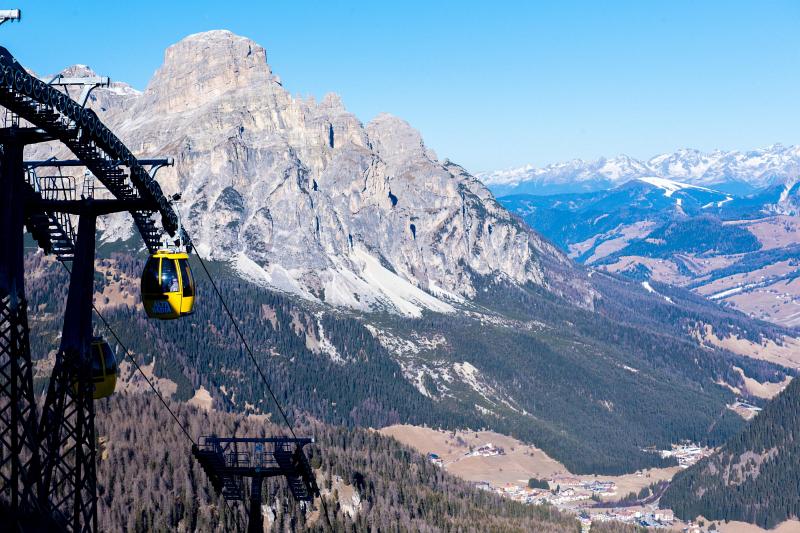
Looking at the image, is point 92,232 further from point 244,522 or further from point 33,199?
point 244,522

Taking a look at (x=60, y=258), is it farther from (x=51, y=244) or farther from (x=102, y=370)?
(x=102, y=370)

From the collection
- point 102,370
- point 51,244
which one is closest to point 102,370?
point 102,370

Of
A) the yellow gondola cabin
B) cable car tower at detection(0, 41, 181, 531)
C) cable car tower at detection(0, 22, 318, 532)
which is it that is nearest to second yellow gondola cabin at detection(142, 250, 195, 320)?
cable car tower at detection(0, 22, 318, 532)

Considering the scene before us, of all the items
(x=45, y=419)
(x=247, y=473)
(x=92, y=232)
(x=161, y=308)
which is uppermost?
(x=92, y=232)

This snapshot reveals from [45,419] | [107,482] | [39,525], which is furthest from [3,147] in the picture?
[107,482]

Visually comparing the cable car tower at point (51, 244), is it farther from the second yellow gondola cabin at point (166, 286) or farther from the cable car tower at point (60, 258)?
the second yellow gondola cabin at point (166, 286)
